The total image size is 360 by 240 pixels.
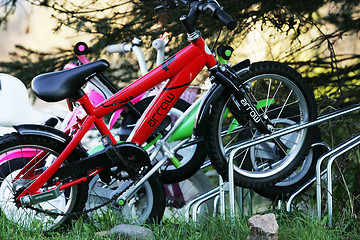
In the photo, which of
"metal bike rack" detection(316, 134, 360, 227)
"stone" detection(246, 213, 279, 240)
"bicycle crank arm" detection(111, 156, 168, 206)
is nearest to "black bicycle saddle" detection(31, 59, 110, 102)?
"bicycle crank arm" detection(111, 156, 168, 206)

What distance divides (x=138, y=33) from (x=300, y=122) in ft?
5.37

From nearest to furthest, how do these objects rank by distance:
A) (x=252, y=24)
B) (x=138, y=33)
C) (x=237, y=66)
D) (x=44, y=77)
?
(x=44, y=77) → (x=237, y=66) → (x=252, y=24) → (x=138, y=33)

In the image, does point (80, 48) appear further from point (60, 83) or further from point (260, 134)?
point (260, 134)

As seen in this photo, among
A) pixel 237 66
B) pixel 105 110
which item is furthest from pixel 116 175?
Result: pixel 237 66

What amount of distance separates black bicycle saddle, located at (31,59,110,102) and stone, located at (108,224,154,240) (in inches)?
30.7

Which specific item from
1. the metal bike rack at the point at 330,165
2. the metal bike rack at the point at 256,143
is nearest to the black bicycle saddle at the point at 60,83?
the metal bike rack at the point at 256,143

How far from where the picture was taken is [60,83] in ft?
9.68

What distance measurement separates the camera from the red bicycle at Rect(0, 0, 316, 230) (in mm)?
3041

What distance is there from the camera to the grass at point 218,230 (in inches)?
115

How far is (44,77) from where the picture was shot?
297 cm

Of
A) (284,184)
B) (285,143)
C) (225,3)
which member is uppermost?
(225,3)

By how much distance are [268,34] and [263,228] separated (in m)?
1.83

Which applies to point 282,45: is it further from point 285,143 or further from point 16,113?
point 16,113

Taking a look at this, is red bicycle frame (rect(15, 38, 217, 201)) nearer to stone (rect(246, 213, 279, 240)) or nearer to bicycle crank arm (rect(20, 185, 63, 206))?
bicycle crank arm (rect(20, 185, 63, 206))
